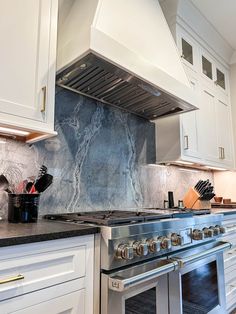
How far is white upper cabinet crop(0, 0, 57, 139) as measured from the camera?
3.85ft

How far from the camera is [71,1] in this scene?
1794 mm

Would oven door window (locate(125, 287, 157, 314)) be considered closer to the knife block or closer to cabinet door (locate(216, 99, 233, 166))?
the knife block

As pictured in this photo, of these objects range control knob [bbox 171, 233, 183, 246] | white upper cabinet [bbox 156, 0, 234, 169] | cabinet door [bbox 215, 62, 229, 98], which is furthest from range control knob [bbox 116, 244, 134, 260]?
cabinet door [bbox 215, 62, 229, 98]

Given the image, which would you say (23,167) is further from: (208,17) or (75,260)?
(208,17)

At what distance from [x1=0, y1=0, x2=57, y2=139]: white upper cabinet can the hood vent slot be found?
20 cm

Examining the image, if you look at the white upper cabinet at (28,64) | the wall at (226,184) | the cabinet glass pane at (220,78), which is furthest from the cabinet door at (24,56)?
the wall at (226,184)

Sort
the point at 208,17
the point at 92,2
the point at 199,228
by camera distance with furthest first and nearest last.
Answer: the point at 208,17 < the point at 199,228 < the point at 92,2

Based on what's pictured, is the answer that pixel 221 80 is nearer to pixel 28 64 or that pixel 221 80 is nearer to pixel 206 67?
pixel 206 67

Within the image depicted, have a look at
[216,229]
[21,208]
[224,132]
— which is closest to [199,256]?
[216,229]

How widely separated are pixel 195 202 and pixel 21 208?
1.59 metres

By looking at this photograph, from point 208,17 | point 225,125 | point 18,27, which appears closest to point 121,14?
point 18,27

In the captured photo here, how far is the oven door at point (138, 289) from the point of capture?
105 centimetres

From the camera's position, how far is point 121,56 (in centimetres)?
143

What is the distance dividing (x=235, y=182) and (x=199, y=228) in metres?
1.80
